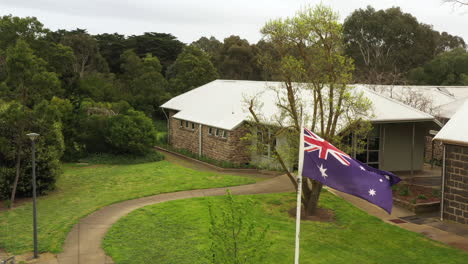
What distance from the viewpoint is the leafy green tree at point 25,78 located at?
24.4 m

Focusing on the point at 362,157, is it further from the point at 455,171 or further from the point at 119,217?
the point at 119,217

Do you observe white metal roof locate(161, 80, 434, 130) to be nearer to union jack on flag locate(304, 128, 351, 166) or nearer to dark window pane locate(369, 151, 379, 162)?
dark window pane locate(369, 151, 379, 162)

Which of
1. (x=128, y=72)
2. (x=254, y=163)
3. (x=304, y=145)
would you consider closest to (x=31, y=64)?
(x=254, y=163)

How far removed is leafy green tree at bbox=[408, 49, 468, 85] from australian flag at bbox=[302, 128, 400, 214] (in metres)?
44.6

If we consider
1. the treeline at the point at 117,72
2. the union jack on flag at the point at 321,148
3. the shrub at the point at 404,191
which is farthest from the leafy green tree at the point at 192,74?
the union jack on flag at the point at 321,148

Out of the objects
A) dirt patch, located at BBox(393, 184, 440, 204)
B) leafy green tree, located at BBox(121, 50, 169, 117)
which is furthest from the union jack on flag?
leafy green tree, located at BBox(121, 50, 169, 117)

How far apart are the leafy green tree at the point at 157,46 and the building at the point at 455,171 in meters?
52.9

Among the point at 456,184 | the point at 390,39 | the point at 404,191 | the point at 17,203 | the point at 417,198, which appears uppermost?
the point at 390,39

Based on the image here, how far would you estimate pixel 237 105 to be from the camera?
2898 centimetres

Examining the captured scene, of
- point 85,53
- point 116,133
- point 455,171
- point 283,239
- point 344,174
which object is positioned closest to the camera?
point 344,174

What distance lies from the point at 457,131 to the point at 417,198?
12.2 ft

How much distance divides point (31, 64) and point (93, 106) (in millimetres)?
6374

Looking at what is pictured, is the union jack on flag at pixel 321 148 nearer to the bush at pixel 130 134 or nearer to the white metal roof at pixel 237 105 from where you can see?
the white metal roof at pixel 237 105

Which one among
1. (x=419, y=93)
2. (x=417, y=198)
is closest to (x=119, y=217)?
(x=417, y=198)
